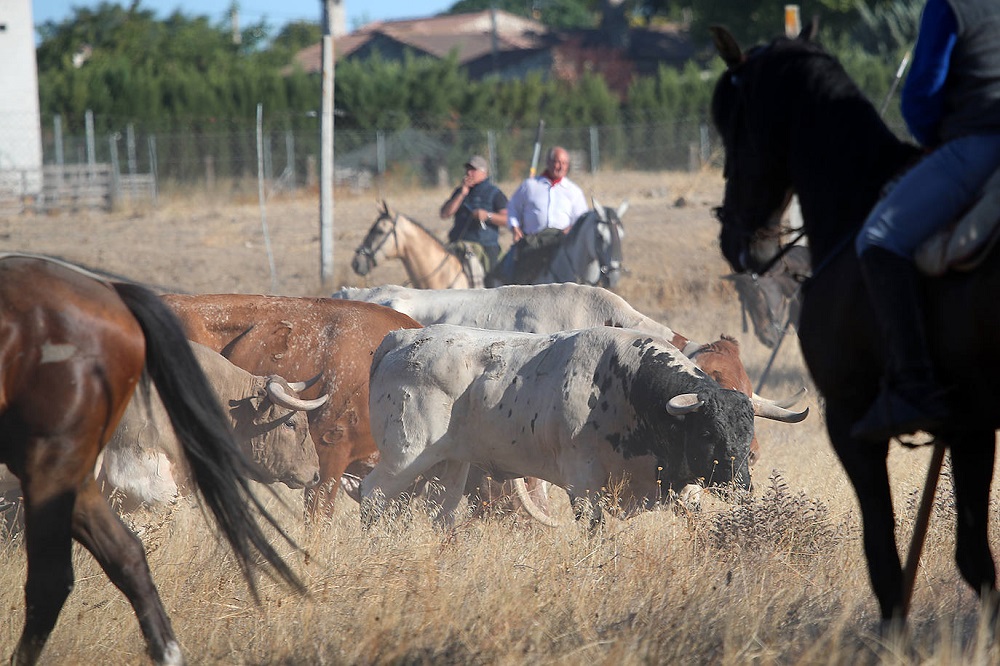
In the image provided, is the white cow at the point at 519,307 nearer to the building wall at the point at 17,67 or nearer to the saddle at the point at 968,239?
the saddle at the point at 968,239

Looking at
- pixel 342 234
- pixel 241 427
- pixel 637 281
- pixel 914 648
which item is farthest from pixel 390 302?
pixel 342 234

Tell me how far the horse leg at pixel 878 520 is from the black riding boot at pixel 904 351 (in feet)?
0.98

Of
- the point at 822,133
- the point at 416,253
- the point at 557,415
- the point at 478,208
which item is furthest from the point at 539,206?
the point at 822,133

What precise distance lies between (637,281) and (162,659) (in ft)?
47.4

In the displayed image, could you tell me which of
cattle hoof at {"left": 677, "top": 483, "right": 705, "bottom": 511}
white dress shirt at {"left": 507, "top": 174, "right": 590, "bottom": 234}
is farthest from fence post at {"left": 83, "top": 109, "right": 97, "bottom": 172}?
cattle hoof at {"left": 677, "top": 483, "right": 705, "bottom": 511}

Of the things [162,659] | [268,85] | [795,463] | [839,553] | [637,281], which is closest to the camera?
[162,659]

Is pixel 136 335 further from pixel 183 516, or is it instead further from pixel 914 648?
pixel 914 648

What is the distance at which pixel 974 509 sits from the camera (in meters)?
3.85

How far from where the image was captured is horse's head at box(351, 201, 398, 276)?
14125 mm

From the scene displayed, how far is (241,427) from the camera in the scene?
680cm

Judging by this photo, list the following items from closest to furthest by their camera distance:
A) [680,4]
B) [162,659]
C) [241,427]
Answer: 1. [162,659]
2. [241,427]
3. [680,4]

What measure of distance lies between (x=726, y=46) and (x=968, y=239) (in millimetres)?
1190

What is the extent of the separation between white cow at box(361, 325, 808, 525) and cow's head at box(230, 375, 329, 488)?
1.27ft

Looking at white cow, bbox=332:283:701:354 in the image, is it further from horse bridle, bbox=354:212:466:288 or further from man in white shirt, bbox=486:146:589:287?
horse bridle, bbox=354:212:466:288
